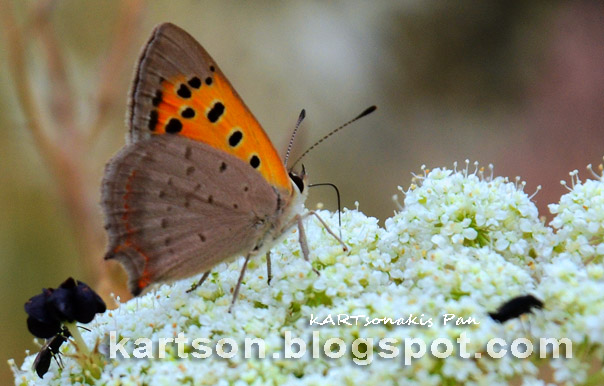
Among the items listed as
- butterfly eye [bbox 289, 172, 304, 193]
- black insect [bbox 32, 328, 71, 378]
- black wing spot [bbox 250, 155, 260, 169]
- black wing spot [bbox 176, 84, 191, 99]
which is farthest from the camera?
butterfly eye [bbox 289, 172, 304, 193]

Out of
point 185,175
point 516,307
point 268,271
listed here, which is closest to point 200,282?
point 268,271

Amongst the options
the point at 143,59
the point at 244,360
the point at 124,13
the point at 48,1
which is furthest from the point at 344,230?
the point at 124,13

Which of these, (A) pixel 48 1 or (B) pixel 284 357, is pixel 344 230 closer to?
(B) pixel 284 357

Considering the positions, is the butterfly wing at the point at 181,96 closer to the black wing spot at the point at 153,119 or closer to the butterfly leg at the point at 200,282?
the black wing spot at the point at 153,119

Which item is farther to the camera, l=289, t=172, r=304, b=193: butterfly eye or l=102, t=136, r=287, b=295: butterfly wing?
l=289, t=172, r=304, b=193: butterfly eye

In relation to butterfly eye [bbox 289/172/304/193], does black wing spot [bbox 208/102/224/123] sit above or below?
above

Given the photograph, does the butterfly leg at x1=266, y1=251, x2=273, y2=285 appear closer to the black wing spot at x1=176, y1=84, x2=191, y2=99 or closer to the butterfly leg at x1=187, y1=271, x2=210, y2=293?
the butterfly leg at x1=187, y1=271, x2=210, y2=293

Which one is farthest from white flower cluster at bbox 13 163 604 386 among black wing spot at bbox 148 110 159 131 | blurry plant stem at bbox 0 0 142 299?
blurry plant stem at bbox 0 0 142 299
